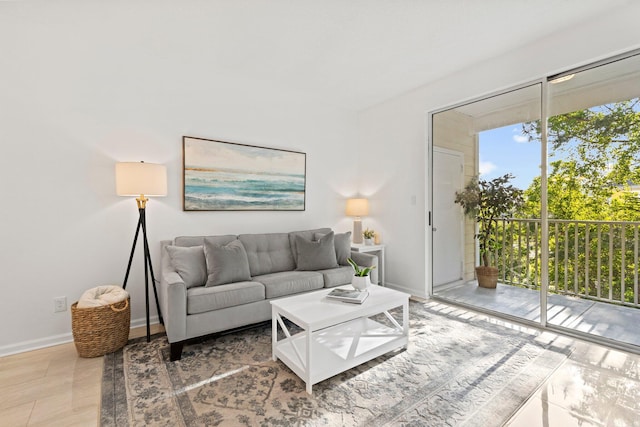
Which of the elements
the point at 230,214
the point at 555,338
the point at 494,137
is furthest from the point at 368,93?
the point at 555,338

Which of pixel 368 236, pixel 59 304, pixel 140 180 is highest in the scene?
pixel 140 180

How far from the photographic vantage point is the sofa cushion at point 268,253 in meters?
3.14

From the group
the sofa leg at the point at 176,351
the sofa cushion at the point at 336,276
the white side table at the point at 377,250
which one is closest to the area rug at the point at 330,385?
the sofa leg at the point at 176,351

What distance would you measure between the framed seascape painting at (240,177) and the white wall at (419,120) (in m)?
1.21

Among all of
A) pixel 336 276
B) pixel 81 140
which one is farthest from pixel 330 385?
pixel 81 140

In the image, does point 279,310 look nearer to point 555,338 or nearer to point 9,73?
point 555,338

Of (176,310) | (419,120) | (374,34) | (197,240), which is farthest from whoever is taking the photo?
(419,120)

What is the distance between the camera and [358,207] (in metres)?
4.28

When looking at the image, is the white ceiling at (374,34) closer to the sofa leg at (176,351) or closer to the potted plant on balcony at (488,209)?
the potted plant on balcony at (488,209)

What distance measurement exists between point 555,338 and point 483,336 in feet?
1.93

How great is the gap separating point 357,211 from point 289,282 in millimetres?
1805

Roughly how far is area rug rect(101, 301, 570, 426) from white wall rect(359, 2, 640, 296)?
1531 mm

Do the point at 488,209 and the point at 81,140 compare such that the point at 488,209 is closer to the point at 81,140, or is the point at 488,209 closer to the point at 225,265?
the point at 225,265

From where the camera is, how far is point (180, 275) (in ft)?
8.40
